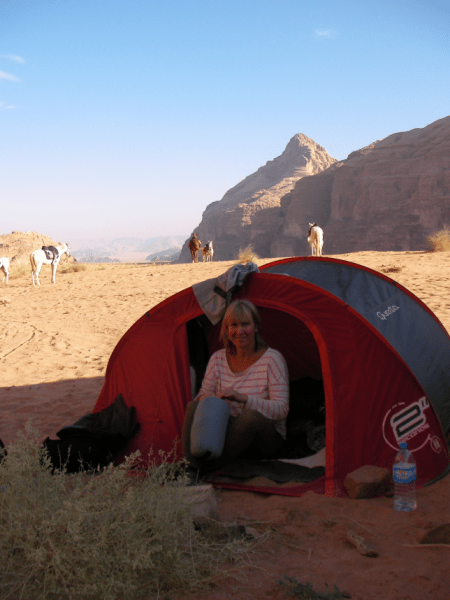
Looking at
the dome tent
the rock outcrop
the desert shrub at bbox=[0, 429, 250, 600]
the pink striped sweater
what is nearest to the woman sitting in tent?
the pink striped sweater

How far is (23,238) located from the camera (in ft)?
153

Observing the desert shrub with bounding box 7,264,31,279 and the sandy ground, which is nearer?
the sandy ground

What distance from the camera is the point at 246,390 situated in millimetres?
3951

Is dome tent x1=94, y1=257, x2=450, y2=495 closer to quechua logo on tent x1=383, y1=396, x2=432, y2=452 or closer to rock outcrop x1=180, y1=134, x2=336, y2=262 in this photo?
quechua logo on tent x1=383, y1=396, x2=432, y2=452

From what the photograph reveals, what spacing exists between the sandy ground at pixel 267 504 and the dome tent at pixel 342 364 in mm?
360

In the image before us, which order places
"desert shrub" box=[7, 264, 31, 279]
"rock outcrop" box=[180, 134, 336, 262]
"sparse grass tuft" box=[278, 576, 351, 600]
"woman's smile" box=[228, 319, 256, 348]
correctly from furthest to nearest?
"rock outcrop" box=[180, 134, 336, 262] < "desert shrub" box=[7, 264, 31, 279] < "woman's smile" box=[228, 319, 256, 348] < "sparse grass tuft" box=[278, 576, 351, 600]

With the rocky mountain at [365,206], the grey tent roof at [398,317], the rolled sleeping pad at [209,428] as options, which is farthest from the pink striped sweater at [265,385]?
the rocky mountain at [365,206]

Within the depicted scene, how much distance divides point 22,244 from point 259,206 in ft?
165

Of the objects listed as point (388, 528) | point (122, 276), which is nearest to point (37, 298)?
point (122, 276)

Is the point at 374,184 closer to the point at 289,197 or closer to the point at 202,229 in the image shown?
the point at 289,197

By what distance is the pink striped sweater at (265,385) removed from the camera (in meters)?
3.76

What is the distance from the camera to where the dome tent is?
3.55 m

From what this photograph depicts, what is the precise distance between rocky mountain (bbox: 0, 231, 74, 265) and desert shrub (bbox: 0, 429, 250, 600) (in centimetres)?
3845

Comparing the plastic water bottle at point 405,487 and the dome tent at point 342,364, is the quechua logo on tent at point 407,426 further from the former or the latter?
the plastic water bottle at point 405,487
